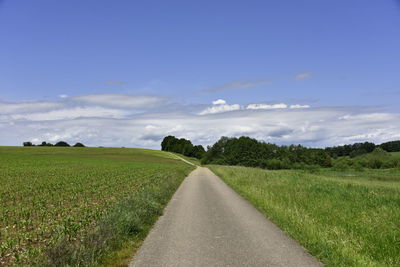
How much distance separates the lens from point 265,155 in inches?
4872

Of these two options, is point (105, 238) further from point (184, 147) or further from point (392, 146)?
point (184, 147)

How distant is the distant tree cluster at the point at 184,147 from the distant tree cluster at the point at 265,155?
37.9 m

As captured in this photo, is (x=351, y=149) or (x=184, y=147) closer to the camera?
(x=351, y=149)

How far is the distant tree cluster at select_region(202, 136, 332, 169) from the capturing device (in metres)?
120

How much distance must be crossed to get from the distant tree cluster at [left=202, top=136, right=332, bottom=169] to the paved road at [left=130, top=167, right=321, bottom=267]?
353ft

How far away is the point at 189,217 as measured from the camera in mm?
13172

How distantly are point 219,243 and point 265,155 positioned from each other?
117m

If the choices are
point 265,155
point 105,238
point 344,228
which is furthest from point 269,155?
point 105,238

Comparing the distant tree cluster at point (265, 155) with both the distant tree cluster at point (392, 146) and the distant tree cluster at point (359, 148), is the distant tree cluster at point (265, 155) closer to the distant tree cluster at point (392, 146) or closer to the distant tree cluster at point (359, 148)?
the distant tree cluster at point (359, 148)

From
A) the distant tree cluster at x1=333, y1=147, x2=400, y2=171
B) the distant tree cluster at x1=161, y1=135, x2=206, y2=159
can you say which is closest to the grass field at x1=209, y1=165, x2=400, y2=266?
the distant tree cluster at x1=333, y1=147, x2=400, y2=171

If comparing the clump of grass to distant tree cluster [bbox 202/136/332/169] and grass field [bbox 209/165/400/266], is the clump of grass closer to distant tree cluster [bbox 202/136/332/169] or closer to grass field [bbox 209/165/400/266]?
grass field [bbox 209/165/400/266]

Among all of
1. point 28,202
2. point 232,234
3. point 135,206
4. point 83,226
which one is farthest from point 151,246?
point 28,202

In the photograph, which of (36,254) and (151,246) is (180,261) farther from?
(36,254)

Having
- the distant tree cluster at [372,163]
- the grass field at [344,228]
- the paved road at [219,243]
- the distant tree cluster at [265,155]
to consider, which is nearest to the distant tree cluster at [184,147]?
the distant tree cluster at [265,155]
